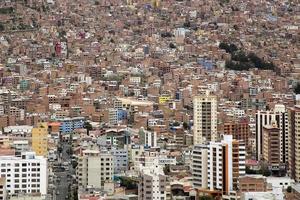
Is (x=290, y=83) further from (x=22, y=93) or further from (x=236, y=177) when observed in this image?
(x=236, y=177)

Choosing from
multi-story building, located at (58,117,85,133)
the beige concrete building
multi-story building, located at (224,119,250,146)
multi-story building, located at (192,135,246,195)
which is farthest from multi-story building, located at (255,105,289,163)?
the beige concrete building

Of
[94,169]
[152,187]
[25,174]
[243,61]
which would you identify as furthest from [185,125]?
[243,61]

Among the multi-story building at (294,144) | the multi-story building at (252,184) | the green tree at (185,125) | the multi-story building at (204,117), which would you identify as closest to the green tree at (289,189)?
the multi-story building at (252,184)

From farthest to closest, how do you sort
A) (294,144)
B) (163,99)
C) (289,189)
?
(163,99) → (294,144) → (289,189)

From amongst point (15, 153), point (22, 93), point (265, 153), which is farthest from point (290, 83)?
point (15, 153)

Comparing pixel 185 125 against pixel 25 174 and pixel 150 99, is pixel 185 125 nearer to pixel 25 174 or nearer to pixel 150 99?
pixel 150 99

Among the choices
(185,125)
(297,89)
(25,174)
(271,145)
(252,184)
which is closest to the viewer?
(252,184)
